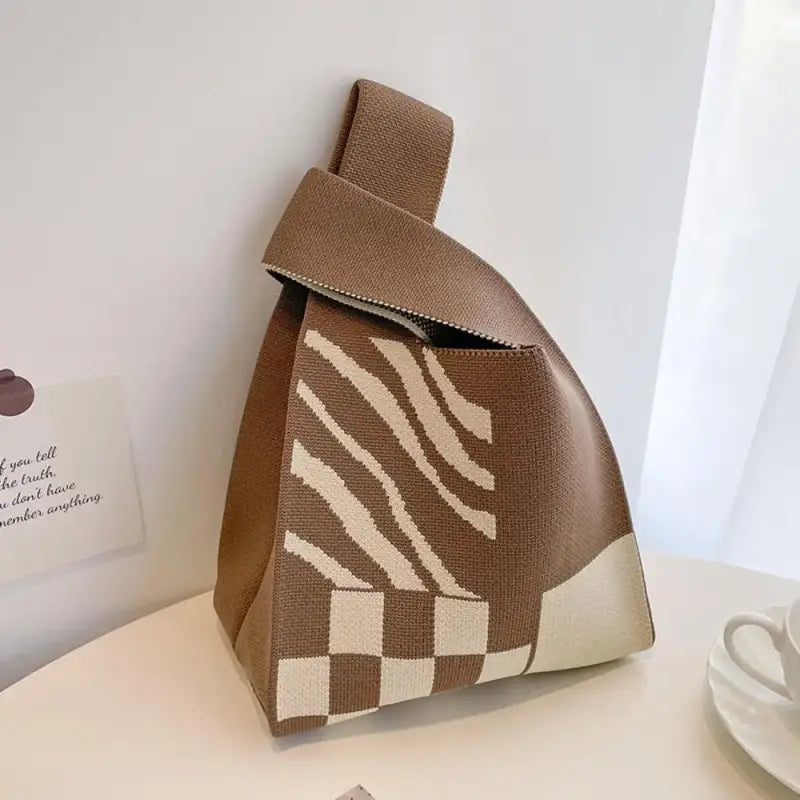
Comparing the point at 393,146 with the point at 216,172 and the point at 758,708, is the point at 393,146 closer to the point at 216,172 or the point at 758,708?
the point at 216,172

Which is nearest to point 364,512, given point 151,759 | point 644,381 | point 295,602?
point 295,602

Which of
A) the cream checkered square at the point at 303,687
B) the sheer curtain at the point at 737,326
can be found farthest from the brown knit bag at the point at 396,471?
the sheer curtain at the point at 737,326

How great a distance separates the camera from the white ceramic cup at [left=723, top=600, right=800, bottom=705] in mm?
451

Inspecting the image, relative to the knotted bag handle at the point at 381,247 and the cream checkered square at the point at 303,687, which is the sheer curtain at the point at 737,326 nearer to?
the knotted bag handle at the point at 381,247

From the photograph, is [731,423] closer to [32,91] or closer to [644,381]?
[644,381]

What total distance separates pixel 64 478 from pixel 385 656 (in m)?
0.20

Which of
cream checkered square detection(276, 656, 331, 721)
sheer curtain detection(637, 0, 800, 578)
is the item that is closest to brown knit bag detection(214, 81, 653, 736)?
cream checkered square detection(276, 656, 331, 721)

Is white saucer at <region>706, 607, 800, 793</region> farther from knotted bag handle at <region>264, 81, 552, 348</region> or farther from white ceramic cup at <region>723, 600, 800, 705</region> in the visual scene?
knotted bag handle at <region>264, 81, 552, 348</region>

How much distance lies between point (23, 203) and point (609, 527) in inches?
13.6

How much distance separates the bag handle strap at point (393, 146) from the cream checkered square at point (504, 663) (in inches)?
9.4

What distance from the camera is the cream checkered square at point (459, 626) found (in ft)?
1.50

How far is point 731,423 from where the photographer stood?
0.72 metres

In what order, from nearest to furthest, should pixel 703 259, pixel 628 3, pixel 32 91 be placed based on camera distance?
pixel 32 91 → pixel 628 3 → pixel 703 259

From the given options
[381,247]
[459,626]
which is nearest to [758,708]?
[459,626]
